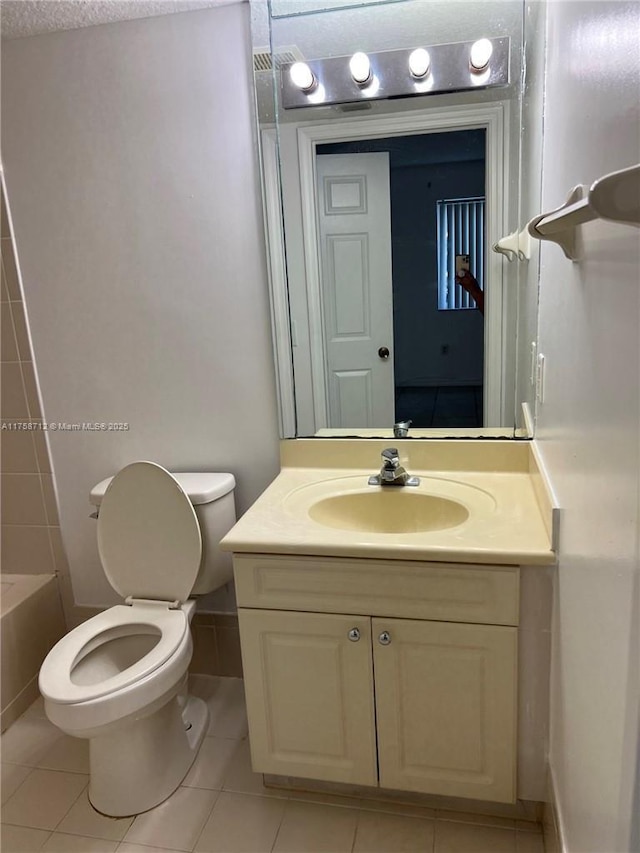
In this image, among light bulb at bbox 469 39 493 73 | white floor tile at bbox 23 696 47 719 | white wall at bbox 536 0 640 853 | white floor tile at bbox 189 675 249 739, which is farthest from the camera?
white floor tile at bbox 23 696 47 719

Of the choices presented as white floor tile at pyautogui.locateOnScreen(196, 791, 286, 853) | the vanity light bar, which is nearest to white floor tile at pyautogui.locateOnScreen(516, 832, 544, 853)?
white floor tile at pyautogui.locateOnScreen(196, 791, 286, 853)

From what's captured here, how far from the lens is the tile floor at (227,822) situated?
5.06 feet

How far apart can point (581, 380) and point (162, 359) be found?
1366 millimetres

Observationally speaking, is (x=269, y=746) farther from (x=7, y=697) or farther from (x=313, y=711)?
(x=7, y=697)

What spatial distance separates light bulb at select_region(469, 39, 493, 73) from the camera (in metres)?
1.60

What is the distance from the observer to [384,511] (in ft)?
5.71

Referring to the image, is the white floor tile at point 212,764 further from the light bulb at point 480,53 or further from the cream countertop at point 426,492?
the light bulb at point 480,53

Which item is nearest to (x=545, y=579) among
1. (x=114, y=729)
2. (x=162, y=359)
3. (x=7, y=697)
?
(x=114, y=729)

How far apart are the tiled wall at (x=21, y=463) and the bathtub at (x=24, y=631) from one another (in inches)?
2.1

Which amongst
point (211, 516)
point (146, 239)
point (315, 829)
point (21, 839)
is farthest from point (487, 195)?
point (21, 839)

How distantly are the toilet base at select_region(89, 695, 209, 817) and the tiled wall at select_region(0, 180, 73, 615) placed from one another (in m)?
0.73

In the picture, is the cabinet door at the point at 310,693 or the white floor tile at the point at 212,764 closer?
the cabinet door at the point at 310,693

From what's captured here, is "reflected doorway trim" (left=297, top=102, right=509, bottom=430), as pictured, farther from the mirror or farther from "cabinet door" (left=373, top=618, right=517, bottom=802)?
"cabinet door" (left=373, top=618, right=517, bottom=802)

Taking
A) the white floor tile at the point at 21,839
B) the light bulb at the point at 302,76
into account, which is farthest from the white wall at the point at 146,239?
the white floor tile at the point at 21,839
